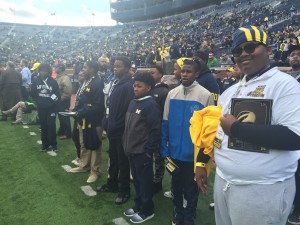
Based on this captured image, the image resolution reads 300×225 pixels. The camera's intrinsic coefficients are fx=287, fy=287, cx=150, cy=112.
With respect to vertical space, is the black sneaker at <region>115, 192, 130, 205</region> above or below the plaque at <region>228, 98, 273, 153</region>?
below

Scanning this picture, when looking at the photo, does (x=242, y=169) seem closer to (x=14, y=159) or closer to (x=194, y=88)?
(x=194, y=88)

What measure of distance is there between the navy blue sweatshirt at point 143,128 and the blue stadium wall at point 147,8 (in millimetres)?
51916

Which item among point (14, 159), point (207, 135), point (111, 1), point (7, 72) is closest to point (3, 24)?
point (111, 1)

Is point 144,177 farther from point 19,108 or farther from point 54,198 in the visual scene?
point 19,108

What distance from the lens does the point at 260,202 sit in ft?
5.13

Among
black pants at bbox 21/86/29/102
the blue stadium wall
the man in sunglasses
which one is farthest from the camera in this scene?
the blue stadium wall

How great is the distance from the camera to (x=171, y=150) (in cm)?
312

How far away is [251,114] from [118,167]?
2945 mm

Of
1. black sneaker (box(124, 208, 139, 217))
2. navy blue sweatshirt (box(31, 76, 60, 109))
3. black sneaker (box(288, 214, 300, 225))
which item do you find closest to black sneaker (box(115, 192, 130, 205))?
black sneaker (box(124, 208, 139, 217))

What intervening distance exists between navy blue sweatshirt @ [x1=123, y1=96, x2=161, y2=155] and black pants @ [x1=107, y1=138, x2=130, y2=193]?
1.60 ft

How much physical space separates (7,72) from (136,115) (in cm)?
779

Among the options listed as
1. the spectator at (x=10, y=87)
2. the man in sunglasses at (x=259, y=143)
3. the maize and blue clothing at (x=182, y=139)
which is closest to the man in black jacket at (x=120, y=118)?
the maize and blue clothing at (x=182, y=139)

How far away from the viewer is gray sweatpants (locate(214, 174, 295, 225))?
5.08 ft

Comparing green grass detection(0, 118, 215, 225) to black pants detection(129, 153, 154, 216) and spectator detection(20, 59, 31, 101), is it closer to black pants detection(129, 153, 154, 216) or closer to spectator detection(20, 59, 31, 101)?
black pants detection(129, 153, 154, 216)
